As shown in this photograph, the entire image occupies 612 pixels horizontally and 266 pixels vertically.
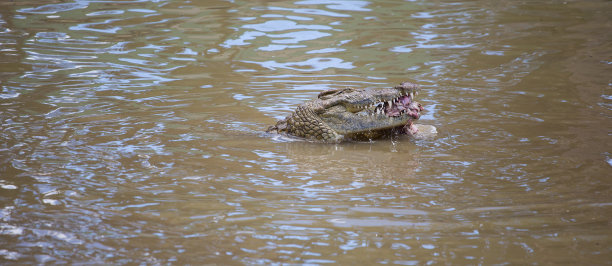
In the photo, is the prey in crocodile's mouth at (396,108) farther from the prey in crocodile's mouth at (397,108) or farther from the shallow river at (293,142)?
the shallow river at (293,142)

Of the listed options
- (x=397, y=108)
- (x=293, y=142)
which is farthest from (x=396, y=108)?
(x=293, y=142)

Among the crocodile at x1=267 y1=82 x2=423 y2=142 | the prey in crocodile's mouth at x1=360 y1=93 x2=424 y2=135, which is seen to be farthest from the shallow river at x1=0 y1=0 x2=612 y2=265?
the prey in crocodile's mouth at x1=360 y1=93 x2=424 y2=135

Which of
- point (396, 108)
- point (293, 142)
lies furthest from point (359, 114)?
point (293, 142)

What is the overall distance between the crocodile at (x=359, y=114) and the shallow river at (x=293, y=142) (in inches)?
6.7

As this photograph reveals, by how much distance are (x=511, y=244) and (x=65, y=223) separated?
295 centimetres

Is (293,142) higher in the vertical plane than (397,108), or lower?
lower

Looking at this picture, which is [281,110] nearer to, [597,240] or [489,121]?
[489,121]

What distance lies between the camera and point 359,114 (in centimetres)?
654

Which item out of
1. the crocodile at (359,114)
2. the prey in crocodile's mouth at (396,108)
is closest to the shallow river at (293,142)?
the crocodile at (359,114)

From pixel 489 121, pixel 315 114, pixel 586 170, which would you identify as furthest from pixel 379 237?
pixel 489 121

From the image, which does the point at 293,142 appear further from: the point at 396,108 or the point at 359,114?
the point at 396,108

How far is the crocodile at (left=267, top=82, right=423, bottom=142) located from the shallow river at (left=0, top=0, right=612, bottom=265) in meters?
0.17

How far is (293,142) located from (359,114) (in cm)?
77

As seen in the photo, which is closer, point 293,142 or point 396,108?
point 396,108
